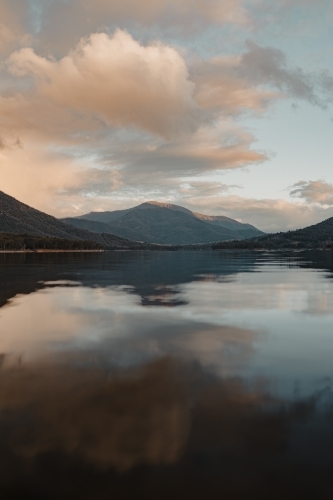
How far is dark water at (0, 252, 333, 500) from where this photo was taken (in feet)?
26.3

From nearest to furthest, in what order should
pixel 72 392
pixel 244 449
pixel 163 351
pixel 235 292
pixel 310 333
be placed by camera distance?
pixel 244 449 → pixel 72 392 → pixel 163 351 → pixel 310 333 → pixel 235 292

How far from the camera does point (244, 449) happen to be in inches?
355

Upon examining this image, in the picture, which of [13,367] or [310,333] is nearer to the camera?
[13,367]

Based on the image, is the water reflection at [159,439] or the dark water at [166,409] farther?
the dark water at [166,409]

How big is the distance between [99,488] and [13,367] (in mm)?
8279

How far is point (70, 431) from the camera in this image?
9.86 meters

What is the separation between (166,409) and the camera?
1115cm

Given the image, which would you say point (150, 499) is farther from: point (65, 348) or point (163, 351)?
point (65, 348)

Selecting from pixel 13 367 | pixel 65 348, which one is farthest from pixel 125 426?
pixel 65 348

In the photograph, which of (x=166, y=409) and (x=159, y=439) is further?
(x=166, y=409)

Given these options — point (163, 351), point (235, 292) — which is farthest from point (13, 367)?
point (235, 292)

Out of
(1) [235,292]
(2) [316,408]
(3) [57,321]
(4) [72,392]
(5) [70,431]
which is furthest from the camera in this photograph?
(1) [235,292]

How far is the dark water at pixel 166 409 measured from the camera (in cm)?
802

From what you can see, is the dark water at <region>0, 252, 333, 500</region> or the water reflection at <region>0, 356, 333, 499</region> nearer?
the water reflection at <region>0, 356, 333, 499</region>
